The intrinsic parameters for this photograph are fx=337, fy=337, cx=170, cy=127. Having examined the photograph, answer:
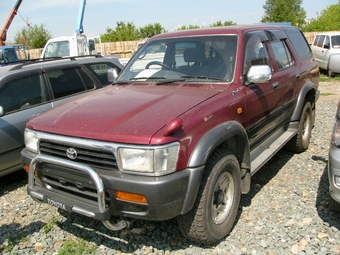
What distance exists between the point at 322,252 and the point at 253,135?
1365mm

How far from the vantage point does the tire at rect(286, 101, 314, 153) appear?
5.04 m

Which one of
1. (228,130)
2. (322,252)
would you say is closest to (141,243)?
(228,130)

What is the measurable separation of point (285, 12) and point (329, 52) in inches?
1462

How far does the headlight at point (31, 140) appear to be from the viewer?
3133 millimetres

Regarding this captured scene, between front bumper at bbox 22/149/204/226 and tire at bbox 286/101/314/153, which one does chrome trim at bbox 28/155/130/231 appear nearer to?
front bumper at bbox 22/149/204/226

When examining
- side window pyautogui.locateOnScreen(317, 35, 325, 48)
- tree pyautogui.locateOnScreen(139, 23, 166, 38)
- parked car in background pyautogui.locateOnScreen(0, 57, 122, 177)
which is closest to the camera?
parked car in background pyautogui.locateOnScreen(0, 57, 122, 177)

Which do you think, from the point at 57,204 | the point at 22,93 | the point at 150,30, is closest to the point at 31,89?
the point at 22,93

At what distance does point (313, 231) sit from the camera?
3.25 meters

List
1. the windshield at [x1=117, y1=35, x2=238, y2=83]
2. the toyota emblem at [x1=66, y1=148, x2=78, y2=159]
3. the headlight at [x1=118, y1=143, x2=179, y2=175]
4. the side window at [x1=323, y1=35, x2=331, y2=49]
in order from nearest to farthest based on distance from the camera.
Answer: the headlight at [x1=118, y1=143, x2=179, y2=175], the toyota emblem at [x1=66, y1=148, x2=78, y2=159], the windshield at [x1=117, y1=35, x2=238, y2=83], the side window at [x1=323, y1=35, x2=331, y2=49]

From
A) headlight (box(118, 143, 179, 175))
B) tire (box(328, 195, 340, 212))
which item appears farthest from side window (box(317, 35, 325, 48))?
headlight (box(118, 143, 179, 175))

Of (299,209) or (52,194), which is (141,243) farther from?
(299,209)

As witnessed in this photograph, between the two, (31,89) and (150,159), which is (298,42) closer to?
(150,159)

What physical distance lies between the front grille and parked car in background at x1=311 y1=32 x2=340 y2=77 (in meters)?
13.2

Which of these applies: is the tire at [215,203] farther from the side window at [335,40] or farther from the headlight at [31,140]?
the side window at [335,40]
